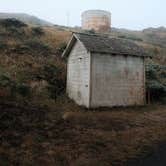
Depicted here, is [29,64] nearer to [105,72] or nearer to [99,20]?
[105,72]

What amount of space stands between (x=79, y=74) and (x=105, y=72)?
2021 mm

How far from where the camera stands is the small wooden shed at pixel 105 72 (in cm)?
1398

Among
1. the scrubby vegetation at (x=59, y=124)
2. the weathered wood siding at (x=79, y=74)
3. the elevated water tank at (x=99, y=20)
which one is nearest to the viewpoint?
the scrubby vegetation at (x=59, y=124)

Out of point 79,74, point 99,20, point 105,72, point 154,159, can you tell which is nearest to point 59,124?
point 154,159

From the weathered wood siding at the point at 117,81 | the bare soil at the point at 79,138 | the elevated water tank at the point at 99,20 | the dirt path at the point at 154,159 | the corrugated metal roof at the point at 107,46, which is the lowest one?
the dirt path at the point at 154,159

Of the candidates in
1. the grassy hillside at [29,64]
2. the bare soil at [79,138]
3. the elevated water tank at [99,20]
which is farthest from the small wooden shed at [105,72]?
the elevated water tank at [99,20]

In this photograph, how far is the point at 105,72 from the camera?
14.4 m

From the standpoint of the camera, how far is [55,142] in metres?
7.57

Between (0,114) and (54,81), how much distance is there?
27.0 feet

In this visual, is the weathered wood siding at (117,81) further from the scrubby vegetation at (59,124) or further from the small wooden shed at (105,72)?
the scrubby vegetation at (59,124)

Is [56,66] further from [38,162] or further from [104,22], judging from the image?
[104,22]

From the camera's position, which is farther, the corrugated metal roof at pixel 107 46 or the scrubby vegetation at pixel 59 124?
the corrugated metal roof at pixel 107 46

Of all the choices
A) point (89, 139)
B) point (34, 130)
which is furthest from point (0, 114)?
point (89, 139)

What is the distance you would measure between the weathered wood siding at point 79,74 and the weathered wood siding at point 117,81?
53cm
